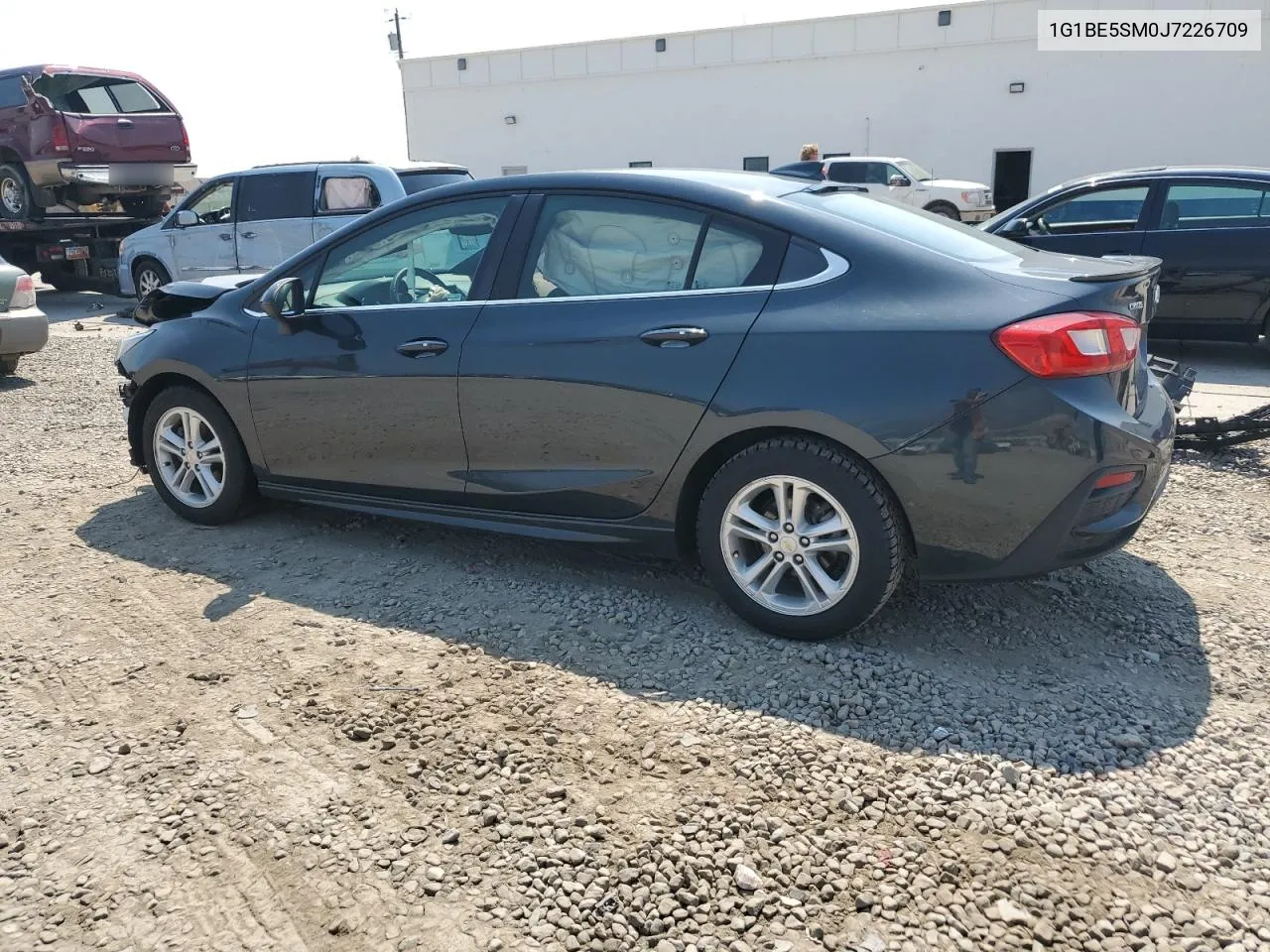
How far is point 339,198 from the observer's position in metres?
11.5

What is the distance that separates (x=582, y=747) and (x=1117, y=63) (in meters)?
27.0

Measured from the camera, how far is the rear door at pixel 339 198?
36.9 ft

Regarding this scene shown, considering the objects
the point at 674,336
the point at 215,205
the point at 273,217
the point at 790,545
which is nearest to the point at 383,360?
the point at 674,336

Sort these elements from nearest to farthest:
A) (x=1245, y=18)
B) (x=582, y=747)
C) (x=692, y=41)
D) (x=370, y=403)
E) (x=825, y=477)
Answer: (x=582, y=747), (x=825, y=477), (x=370, y=403), (x=1245, y=18), (x=692, y=41)

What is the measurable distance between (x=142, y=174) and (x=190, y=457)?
1193cm

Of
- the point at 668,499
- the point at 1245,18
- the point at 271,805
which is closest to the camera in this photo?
the point at 271,805

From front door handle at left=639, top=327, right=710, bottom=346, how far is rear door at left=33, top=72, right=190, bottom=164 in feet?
44.4

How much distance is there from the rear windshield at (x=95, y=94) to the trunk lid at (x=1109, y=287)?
1470cm

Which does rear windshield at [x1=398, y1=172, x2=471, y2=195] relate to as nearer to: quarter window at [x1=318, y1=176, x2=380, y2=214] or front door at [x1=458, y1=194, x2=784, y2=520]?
quarter window at [x1=318, y1=176, x2=380, y2=214]

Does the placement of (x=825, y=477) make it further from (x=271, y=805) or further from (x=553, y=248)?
(x=271, y=805)

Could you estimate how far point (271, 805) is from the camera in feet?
9.31

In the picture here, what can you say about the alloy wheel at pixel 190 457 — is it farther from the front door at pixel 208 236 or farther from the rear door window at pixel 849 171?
the rear door window at pixel 849 171

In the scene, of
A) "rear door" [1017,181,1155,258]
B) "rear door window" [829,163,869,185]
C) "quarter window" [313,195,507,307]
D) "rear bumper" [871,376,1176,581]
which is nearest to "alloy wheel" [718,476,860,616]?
"rear bumper" [871,376,1176,581]

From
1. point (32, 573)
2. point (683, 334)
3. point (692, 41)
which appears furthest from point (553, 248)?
point (692, 41)
